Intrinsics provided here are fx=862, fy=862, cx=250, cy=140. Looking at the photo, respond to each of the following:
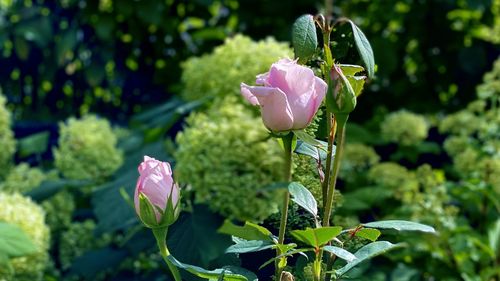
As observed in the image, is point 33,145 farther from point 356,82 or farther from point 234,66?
point 356,82

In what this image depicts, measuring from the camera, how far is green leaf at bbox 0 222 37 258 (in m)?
1.54

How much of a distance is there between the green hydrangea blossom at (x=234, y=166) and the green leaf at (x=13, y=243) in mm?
304

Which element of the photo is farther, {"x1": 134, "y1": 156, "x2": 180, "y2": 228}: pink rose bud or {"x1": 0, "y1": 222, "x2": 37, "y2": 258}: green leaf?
{"x1": 0, "y1": 222, "x2": 37, "y2": 258}: green leaf

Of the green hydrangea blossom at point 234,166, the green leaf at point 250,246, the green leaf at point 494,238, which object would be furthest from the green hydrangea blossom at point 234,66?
the green leaf at point 250,246

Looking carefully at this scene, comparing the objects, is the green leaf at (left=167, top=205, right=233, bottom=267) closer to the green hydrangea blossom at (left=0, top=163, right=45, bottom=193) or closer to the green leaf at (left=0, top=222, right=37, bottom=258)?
the green leaf at (left=0, top=222, right=37, bottom=258)

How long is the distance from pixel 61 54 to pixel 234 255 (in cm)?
229

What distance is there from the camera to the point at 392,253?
6.50 ft

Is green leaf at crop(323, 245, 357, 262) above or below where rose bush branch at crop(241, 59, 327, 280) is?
below

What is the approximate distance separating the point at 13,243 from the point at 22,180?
0.63 m

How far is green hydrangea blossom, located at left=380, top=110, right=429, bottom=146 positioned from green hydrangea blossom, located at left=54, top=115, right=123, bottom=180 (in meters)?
0.70

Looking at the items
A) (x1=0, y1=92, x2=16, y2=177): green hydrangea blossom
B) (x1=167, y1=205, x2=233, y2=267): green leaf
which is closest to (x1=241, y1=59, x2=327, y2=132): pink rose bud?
(x1=167, y1=205, x2=233, y2=267): green leaf

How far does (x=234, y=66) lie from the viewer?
72.2 inches

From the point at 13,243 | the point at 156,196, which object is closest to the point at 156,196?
the point at 156,196

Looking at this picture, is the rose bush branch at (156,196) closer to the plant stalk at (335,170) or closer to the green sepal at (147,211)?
the green sepal at (147,211)
